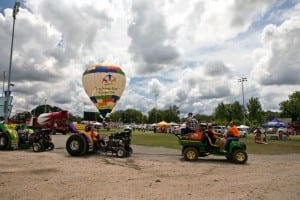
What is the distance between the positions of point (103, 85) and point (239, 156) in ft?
46.7

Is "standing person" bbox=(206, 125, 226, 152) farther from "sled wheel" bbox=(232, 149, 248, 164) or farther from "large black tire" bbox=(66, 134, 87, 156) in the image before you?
"large black tire" bbox=(66, 134, 87, 156)

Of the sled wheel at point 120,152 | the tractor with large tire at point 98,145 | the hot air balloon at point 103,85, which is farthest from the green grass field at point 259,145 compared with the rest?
the sled wheel at point 120,152

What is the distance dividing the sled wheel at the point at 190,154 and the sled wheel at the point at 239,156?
63.8 inches

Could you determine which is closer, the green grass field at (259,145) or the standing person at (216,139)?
the standing person at (216,139)

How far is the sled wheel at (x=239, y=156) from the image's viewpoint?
39.7ft

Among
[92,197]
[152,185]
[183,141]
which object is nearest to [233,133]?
[183,141]

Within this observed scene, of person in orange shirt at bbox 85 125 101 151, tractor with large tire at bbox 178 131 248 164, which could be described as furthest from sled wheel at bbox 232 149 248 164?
person in orange shirt at bbox 85 125 101 151

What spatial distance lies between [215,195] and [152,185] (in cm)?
172

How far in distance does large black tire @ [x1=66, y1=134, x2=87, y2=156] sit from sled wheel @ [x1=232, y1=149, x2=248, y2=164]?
6.90 metres

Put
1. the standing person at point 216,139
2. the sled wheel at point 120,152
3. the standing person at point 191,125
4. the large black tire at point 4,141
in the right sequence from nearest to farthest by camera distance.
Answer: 1. the standing person at point 216,139
2. the standing person at point 191,125
3. the sled wheel at point 120,152
4. the large black tire at point 4,141

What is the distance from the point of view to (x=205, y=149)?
1284 cm

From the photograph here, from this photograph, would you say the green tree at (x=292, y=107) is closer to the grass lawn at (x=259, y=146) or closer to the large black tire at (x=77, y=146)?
the grass lawn at (x=259, y=146)

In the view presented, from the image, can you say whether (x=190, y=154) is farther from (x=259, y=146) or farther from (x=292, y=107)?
(x=292, y=107)

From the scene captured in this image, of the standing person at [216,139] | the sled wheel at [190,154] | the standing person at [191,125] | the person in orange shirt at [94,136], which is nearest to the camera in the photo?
the standing person at [216,139]
